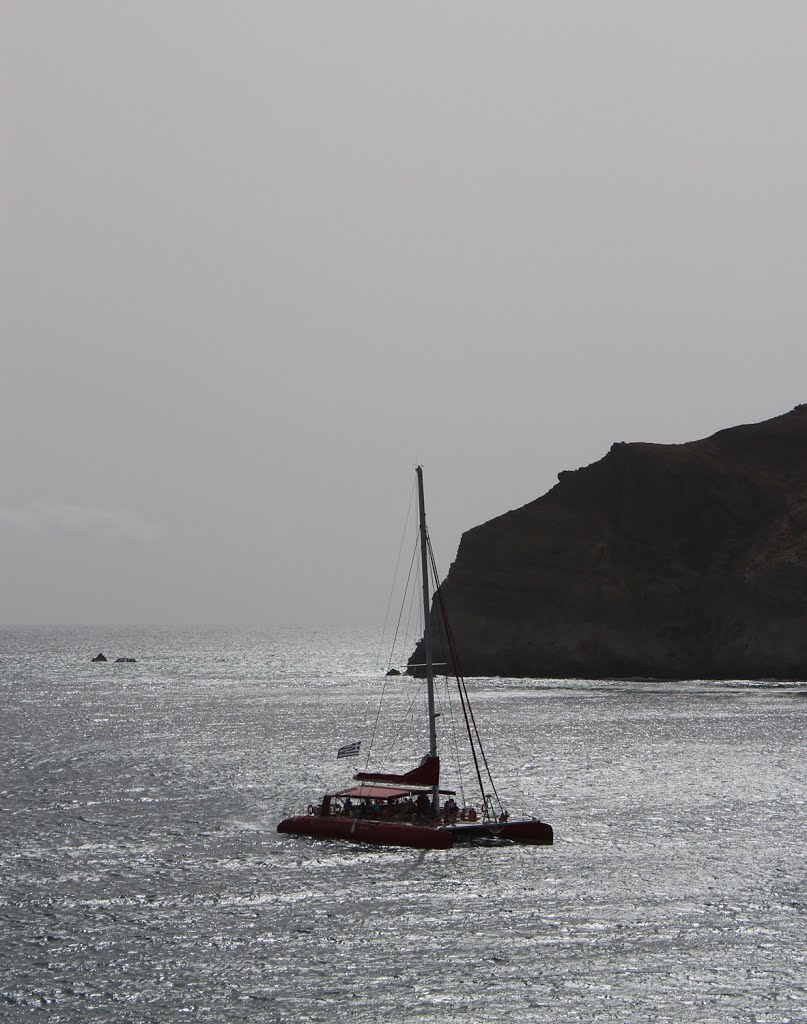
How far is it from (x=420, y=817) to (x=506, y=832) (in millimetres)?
3477

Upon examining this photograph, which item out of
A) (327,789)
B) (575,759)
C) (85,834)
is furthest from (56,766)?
(575,759)

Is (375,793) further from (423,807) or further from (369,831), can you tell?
(369,831)

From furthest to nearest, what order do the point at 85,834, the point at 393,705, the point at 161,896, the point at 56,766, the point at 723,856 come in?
1. the point at 393,705
2. the point at 56,766
3. the point at 85,834
4. the point at 723,856
5. the point at 161,896

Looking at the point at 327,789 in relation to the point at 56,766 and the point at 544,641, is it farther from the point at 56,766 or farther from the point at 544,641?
the point at 544,641

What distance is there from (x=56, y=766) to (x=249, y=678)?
3853 inches

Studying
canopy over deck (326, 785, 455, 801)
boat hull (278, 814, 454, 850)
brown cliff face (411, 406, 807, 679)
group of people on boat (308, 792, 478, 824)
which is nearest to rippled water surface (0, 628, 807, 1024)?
boat hull (278, 814, 454, 850)

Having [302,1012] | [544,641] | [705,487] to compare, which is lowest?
[302,1012]

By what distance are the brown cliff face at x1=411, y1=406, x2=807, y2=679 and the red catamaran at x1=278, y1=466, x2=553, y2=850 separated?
93.9 metres

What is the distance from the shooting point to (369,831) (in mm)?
44719

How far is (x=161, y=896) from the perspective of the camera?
36.0 meters

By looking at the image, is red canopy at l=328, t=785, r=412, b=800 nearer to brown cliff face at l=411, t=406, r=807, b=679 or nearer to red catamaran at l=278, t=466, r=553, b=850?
red catamaran at l=278, t=466, r=553, b=850

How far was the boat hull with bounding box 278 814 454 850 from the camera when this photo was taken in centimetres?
4366

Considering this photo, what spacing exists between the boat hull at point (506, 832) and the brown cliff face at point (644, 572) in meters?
94.9

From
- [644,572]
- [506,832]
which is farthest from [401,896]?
[644,572]
